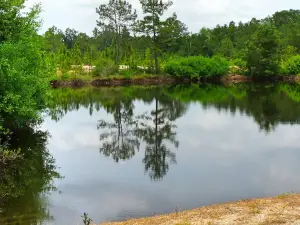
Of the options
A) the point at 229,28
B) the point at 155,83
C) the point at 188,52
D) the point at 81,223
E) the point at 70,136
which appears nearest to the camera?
the point at 81,223

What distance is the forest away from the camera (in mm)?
18578

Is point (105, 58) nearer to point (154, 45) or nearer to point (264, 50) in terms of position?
point (154, 45)

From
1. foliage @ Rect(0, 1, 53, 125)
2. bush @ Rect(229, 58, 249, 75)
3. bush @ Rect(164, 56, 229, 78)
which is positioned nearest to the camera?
foliage @ Rect(0, 1, 53, 125)

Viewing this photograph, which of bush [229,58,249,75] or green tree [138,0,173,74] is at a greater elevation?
green tree [138,0,173,74]

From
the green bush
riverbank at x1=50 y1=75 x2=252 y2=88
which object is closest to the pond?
riverbank at x1=50 y1=75 x2=252 y2=88

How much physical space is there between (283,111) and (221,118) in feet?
21.1

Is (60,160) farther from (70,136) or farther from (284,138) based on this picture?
(284,138)

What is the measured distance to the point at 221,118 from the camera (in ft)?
103

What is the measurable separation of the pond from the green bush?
1426 inches

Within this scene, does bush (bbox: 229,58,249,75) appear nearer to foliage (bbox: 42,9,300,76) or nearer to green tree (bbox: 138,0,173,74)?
foliage (bbox: 42,9,300,76)

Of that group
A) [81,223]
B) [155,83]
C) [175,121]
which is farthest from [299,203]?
[155,83]

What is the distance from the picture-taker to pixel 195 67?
70250 millimetres

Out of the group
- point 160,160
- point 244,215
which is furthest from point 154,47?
point 244,215

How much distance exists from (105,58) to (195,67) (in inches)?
633
